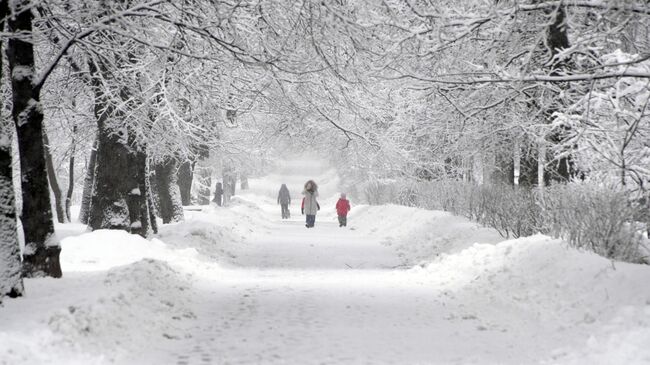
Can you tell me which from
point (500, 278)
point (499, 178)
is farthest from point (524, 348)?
point (499, 178)

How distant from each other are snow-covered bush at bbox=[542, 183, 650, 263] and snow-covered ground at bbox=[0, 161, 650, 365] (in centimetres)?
46

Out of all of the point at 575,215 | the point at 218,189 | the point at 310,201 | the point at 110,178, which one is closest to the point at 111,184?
the point at 110,178

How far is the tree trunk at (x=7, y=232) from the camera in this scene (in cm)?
707

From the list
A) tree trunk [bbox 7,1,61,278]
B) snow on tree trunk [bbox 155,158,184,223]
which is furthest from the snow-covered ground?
snow on tree trunk [bbox 155,158,184,223]

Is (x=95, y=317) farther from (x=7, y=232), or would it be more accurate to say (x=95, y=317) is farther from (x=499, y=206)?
(x=499, y=206)

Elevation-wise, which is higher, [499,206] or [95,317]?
[499,206]

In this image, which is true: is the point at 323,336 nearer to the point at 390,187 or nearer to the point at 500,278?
the point at 500,278

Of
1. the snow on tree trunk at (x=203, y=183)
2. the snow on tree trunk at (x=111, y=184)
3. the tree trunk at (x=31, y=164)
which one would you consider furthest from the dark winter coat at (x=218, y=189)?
the tree trunk at (x=31, y=164)

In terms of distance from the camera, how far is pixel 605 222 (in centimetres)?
910

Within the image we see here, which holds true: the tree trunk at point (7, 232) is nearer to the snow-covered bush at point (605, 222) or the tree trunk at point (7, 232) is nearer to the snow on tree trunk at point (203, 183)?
the snow-covered bush at point (605, 222)

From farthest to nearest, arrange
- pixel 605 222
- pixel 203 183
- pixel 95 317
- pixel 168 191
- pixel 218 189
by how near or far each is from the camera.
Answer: pixel 203 183
pixel 218 189
pixel 168 191
pixel 605 222
pixel 95 317

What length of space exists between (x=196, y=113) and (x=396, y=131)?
16825 millimetres

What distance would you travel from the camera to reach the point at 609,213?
906 centimetres

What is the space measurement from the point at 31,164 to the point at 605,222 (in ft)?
25.7
